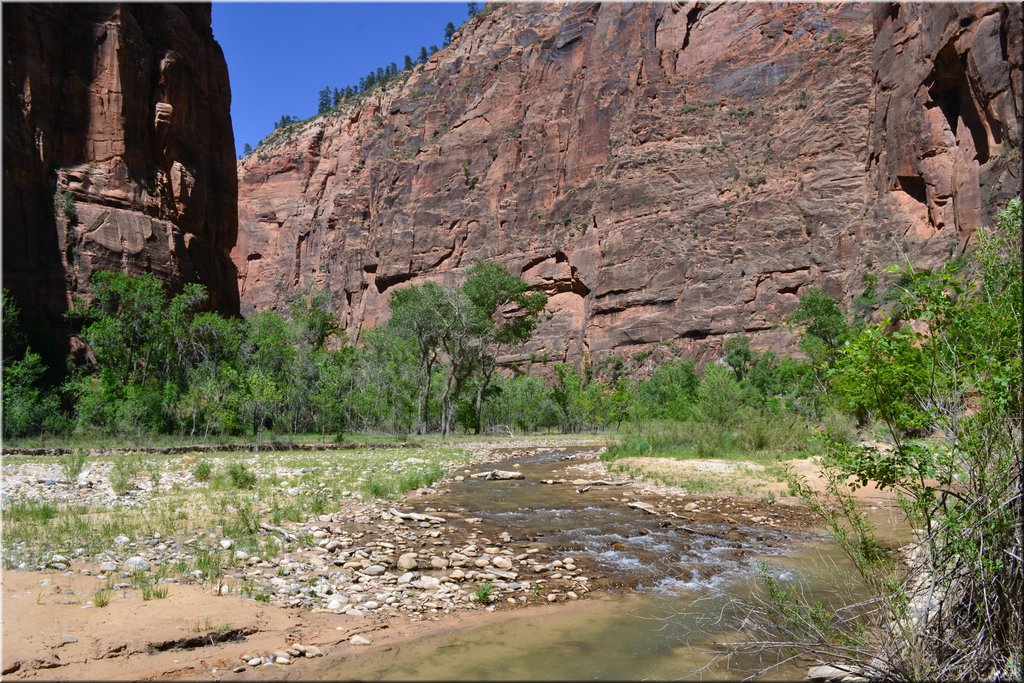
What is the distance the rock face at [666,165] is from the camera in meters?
49.6

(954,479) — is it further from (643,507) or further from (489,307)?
(489,307)

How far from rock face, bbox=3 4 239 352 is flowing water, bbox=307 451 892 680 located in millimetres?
41741

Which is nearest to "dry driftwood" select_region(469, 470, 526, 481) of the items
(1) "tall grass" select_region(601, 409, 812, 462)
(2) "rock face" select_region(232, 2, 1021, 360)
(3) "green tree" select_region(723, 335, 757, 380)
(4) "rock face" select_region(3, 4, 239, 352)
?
(1) "tall grass" select_region(601, 409, 812, 462)

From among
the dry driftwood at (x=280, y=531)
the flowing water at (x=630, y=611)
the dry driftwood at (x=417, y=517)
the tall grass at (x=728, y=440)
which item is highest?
the dry driftwood at (x=280, y=531)

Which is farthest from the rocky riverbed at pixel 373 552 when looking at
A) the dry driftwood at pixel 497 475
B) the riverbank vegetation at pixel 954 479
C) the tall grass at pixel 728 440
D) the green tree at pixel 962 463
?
the tall grass at pixel 728 440

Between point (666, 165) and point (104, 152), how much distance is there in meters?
56.6

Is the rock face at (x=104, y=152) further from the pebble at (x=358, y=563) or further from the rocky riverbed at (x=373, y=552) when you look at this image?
the pebble at (x=358, y=563)

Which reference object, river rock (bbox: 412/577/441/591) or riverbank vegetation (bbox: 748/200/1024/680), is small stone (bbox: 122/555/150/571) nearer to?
river rock (bbox: 412/577/441/591)

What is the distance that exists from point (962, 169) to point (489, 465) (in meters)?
46.0

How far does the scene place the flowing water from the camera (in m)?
4.85

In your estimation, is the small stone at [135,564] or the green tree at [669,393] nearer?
the small stone at [135,564]

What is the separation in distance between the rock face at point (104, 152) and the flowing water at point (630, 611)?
41.7m

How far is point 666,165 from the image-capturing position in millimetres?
71375

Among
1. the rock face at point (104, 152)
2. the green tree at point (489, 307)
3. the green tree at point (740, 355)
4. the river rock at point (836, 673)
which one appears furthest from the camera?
the green tree at point (740, 355)
